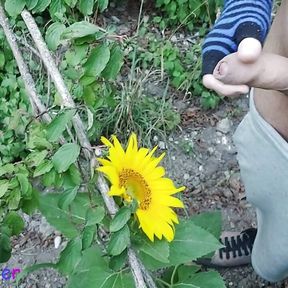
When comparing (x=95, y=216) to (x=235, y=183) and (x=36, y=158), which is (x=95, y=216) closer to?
(x=36, y=158)

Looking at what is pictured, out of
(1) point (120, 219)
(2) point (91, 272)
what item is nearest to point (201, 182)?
(2) point (91, 272)

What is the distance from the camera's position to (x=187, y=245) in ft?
4.08

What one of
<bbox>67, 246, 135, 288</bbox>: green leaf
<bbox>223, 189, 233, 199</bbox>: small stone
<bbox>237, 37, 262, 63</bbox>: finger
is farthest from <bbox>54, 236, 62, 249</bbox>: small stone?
<bbox>237, 37, 262, 63</bbox>: finger

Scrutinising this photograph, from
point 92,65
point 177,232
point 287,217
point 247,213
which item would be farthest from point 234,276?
point 92,65

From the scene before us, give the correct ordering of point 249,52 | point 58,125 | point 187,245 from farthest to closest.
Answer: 1. point 187,245
2. point 58,125
3. point 249,52

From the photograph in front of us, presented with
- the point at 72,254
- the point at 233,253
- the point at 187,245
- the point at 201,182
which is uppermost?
the point at 72,254

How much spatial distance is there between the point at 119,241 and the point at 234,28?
34 centimetres

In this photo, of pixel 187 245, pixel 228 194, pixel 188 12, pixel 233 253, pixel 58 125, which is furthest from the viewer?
pixel 188 12

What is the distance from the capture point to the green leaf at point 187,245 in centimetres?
124

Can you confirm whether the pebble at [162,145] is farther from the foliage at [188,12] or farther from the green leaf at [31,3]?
the green leaf at [31,3]

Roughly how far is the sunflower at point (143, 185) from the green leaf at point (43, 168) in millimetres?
75

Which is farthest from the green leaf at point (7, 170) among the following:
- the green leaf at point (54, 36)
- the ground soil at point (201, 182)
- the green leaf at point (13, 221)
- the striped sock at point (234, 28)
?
the ground soil at point (201, 182)

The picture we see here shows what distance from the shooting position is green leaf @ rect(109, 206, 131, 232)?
0.91 m

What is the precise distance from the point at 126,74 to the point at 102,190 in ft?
4.92
